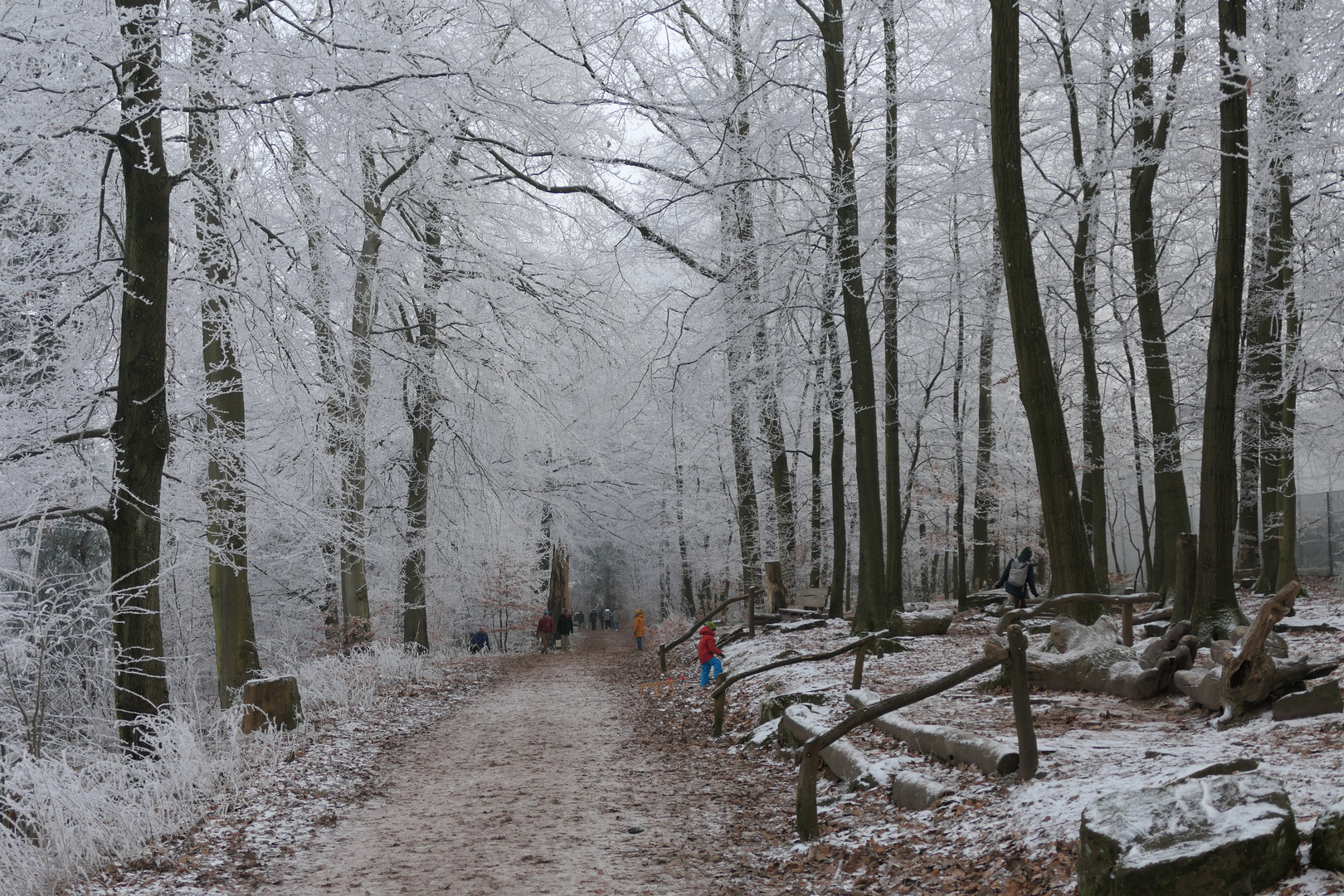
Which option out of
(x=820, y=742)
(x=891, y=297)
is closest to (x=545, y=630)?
(x=891, y=297)

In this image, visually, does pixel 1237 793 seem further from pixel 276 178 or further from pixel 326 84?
pixel 276 178

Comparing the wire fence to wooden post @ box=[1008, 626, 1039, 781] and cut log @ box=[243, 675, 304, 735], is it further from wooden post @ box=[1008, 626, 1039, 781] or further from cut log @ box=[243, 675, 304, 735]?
cut log @ box=[243, 675, 304, 735]

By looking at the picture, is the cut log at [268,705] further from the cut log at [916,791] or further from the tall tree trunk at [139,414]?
the cut log at [916,791]

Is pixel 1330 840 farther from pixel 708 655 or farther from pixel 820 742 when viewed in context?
pixel 708 655

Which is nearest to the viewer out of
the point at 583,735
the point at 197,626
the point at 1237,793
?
the point at 1237,793

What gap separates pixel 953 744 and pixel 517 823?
3.22 metres

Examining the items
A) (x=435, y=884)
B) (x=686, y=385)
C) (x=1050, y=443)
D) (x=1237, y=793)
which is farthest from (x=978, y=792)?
(x=686, y=385)

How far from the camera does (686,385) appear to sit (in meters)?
16.9

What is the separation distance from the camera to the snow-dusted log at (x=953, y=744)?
563 cm

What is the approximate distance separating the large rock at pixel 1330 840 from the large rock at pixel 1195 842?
10cm

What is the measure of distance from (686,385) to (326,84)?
10.7 metres

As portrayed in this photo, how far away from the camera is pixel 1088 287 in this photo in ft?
54.9

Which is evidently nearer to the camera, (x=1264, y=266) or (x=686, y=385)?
(x=1264, y=266)

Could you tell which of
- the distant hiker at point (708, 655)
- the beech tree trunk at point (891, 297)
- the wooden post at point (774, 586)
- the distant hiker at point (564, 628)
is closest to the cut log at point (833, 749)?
the distant hiker at point (708, 655)
